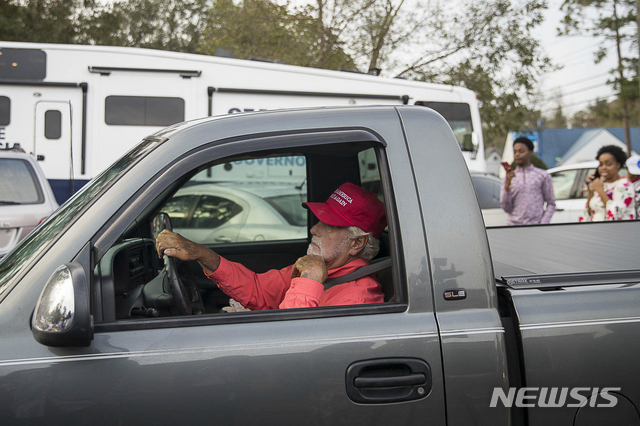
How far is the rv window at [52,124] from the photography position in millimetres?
7766

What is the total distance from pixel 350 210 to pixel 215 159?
68 centimetres

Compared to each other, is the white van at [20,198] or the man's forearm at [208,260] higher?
the white van at [20,198]

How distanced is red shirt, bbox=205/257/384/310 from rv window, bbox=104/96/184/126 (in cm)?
593

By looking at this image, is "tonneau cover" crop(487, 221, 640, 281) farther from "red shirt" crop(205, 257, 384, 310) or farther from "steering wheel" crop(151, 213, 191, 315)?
"steering wheel" crop(151, 213, 191, 315)

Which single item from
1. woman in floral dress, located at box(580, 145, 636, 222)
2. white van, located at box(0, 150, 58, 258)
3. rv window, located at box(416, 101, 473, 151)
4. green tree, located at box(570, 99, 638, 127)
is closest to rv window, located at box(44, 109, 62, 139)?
white van, located at box(0, 150, 58, 258)

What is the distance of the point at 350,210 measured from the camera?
7.03ft

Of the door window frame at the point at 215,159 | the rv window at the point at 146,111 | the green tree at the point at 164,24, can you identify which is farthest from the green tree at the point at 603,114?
the door window frame at the point at 215,159

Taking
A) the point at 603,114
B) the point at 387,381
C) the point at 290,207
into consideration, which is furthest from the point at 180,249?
the point at 603,114

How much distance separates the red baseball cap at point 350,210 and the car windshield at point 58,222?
73cm

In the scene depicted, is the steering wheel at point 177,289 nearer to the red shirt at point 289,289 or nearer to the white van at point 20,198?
the red shirt at point 289,289

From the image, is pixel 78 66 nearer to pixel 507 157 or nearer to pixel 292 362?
pixel 292 362

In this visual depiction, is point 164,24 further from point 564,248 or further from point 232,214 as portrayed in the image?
point 564,248

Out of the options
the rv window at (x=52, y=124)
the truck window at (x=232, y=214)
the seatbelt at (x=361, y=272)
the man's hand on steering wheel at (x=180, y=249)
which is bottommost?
the seatbelt at (x=361, y=272)

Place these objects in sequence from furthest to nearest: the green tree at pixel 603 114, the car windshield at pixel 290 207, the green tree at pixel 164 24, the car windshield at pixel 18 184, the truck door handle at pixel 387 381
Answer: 1. the green tree at pixel 603 114
2. the green tree at pixel 164 24
3. the car windshield at pixel 290 207
4. the car windshield at pixel 18 184
5. the truck door handle at pixel 387 381
